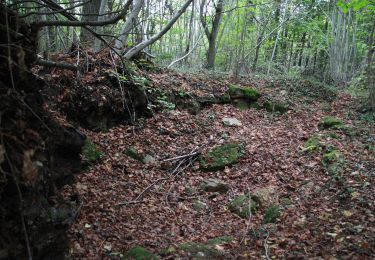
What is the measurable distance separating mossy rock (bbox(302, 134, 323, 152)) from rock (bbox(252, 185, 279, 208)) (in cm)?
163

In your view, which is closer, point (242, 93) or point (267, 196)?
point (267, 196)

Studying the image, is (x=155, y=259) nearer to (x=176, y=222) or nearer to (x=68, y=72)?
(x=176, y=222)

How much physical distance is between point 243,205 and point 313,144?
8.62 ft

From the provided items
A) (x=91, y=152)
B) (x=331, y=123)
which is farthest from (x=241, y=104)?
(x=91, y=152)

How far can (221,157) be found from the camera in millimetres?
6781

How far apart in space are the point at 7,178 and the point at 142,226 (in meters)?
2.37

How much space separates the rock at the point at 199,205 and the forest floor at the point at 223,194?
0.03 m

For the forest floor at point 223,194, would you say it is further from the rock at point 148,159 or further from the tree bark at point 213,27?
the tree bark at point 213,27

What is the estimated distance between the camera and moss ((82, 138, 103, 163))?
5648mm

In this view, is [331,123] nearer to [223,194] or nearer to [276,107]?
[276,107]

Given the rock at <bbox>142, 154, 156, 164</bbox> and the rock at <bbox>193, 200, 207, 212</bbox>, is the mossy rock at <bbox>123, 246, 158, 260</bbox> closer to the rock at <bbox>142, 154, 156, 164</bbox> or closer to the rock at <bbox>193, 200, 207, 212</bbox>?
the rock at <bbox>193, 200, 207, 212</bbox>

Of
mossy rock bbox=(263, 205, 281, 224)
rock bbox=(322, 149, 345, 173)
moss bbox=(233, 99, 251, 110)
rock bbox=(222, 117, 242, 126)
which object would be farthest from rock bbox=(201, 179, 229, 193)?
moss bbox=(233, 99, 251, 110)

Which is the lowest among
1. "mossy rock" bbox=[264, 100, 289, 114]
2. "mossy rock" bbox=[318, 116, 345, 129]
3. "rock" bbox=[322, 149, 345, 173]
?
"rock" bbox=[322, 149, 345, 173]

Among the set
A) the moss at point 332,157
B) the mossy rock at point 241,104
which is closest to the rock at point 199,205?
the moss at point 332,157
